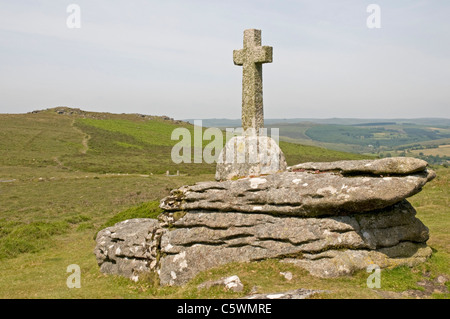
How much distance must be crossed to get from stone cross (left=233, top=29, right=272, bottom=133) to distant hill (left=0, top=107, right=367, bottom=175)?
5048 cm

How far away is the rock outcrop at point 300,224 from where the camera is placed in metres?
14.6

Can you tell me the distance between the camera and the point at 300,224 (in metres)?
15.3

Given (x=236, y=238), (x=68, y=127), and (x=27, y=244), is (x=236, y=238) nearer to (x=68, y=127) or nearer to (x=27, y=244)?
(x=27, y=244)

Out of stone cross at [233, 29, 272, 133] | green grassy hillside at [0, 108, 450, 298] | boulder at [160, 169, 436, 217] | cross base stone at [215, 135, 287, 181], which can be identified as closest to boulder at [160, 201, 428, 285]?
→ boulder at [160, 169, 436, 217]

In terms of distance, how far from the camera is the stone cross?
1914 centimetres

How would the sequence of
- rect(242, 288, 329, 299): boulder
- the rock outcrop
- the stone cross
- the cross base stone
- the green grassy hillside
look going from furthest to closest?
the stone cross < the cross base stone < the rock outcrop < the green grassy hillside < rect(242, 288, 329, 299): boulder

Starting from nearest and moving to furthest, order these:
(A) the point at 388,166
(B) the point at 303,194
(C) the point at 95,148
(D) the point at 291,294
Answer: (D) the point at 291,294 < (A) the point at 388,166 < (B) the point at 303,194 < (C) the point at 95,148

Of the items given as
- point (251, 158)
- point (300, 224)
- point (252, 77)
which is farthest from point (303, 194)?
point (252, 77)

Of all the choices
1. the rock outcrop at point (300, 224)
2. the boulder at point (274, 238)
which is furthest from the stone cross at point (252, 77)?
the boulder at point (274, 238)

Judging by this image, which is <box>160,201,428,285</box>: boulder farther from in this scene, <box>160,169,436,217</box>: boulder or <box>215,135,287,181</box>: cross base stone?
<box>215,135,287,181</box>: cross base stone

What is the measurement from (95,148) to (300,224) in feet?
322

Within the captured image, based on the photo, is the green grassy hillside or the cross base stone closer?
the green grassy hillside

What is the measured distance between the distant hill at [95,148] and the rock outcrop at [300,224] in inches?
2056

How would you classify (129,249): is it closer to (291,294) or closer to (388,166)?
(291,294)
